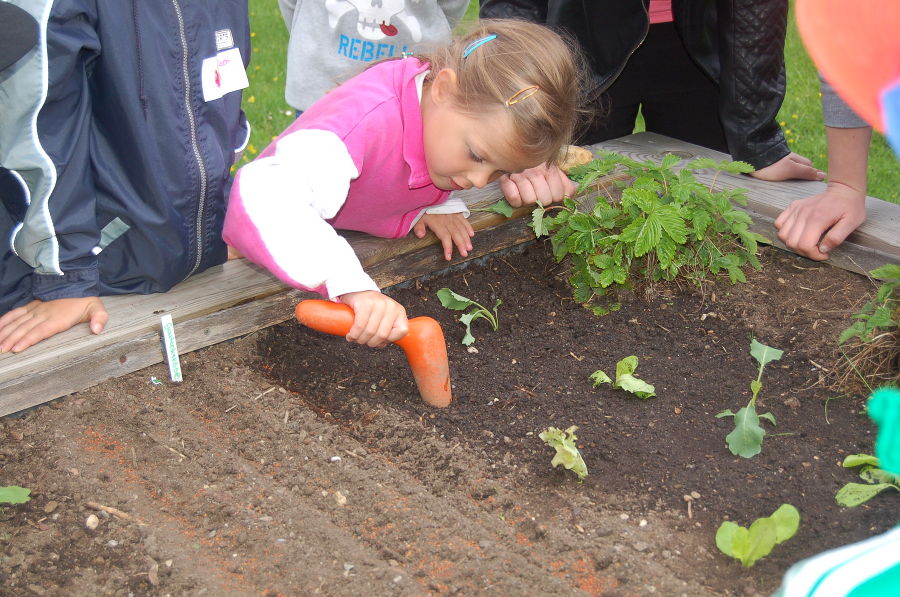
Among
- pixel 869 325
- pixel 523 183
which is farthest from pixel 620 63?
pixel 869 325

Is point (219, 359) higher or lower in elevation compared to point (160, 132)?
lower

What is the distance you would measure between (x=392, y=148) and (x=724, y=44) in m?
1.32

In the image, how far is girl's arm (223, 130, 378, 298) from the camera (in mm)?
1913

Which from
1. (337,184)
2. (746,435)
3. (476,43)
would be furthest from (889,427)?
(476,43)

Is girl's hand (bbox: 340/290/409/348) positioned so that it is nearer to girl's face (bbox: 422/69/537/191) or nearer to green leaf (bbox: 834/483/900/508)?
girl's face (bbox: 422/69/537/191)

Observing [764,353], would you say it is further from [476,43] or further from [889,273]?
[476,43]

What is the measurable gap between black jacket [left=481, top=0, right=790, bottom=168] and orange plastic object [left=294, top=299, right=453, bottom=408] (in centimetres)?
134

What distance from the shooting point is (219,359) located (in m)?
2.29

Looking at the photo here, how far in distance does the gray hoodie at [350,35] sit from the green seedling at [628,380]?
143 cm

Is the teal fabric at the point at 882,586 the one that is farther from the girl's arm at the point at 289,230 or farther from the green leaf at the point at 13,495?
the green leaf at the point at 13,495

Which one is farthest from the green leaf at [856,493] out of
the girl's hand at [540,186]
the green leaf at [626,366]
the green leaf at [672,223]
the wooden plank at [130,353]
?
the wooden plank at [130,353]

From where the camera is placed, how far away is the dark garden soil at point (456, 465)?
160 cm

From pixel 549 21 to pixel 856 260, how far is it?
1.27 metres

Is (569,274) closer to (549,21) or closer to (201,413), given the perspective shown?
(549,21)
